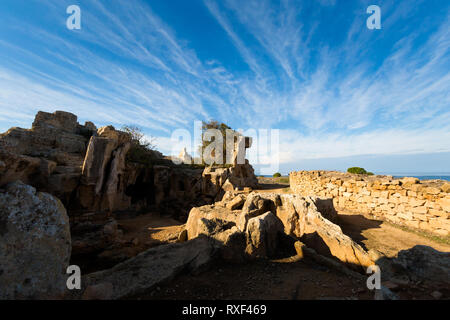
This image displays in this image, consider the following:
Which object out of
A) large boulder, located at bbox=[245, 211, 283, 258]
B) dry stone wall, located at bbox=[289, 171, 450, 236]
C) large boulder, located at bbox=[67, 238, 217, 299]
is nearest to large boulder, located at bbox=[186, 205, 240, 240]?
large boulder, located at bbox=[67, 238, 217, 299]

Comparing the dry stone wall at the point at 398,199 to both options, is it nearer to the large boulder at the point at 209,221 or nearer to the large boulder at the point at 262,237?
the large boulder at the point at 262,237

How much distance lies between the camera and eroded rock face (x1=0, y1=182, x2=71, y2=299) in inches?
91.6

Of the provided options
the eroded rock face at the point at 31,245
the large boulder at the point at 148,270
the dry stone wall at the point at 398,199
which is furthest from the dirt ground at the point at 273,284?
the dry stone wall at the point at 398,199

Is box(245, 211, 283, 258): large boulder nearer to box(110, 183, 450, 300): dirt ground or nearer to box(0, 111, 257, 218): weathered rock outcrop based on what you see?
box(110, 183, 450, 300): dirt ground

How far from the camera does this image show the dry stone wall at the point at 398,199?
6875mm

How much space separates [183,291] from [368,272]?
3586 mm

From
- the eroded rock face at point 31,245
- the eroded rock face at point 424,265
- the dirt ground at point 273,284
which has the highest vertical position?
the eroded rock face at point 31,245

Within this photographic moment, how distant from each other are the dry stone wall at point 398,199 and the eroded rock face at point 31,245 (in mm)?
11730

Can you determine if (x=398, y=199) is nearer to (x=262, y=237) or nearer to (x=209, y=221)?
(x=262, y=237)

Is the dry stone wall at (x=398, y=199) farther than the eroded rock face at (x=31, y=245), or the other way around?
the dry stone wall at (x=398, y=199)

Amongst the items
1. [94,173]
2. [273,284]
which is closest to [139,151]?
[94,173]
